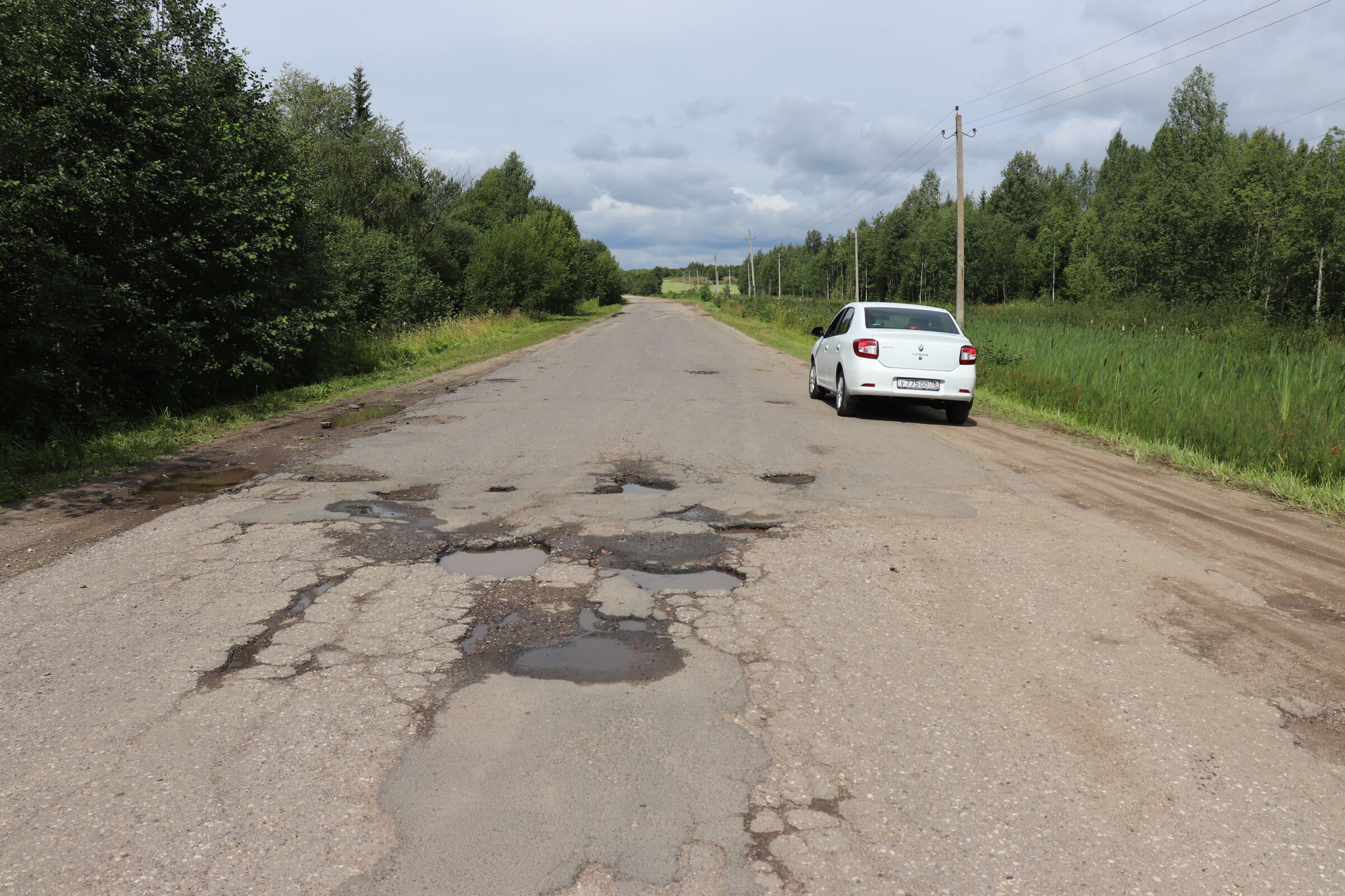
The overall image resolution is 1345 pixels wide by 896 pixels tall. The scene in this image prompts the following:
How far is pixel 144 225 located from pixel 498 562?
10027 millimetres

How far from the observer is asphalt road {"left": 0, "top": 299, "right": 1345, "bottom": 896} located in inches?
95.6

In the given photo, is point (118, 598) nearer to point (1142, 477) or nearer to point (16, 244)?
point (16, 244)

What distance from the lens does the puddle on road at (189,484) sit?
698 cm

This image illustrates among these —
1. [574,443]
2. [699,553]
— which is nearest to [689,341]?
[574,443]

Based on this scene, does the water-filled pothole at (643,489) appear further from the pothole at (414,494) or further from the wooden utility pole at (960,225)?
the wooden utility pole at (960,225)

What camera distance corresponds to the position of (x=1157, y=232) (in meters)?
52.5

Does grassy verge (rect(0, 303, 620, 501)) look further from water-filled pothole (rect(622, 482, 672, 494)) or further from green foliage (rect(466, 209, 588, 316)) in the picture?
green foliage (rect(466, 209, 588, 316))

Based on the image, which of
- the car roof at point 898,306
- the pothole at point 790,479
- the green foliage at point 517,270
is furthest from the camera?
the green foliage at point 517,270

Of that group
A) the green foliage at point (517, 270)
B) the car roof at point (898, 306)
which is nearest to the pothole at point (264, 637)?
the car roof at point (898, 306)

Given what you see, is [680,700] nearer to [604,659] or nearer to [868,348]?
[604,659]

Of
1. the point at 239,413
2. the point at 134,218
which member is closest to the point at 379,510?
the point at 239,413

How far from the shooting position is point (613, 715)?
328 centimetres

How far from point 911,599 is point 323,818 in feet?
10.5

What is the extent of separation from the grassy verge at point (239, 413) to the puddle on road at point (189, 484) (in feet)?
2.44
